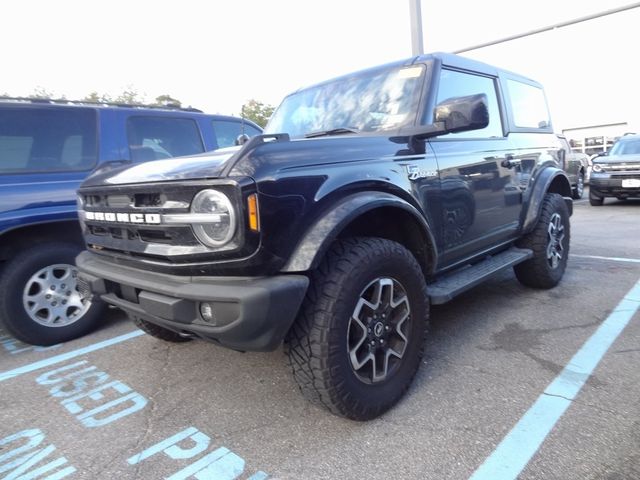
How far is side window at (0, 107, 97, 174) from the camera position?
10.9ft

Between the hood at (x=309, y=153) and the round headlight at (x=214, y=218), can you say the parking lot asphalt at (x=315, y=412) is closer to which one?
the round headlight at (x=214, y=218)

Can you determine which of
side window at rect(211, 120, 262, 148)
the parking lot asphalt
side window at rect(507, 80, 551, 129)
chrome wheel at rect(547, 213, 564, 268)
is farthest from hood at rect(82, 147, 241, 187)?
chrome wheel at rect(547, 213, 564, 268)

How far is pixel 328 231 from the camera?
6.61 ft

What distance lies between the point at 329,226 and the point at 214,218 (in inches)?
20.3

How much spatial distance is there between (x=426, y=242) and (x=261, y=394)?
1.32 m

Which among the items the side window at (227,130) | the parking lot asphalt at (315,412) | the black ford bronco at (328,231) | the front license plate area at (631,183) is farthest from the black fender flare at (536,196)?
the front license plate area at (631,183)

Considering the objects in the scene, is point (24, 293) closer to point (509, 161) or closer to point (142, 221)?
point (142, 221)

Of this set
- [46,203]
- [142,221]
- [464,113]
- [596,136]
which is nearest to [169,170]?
[142,221]

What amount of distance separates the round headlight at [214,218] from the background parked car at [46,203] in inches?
53.9

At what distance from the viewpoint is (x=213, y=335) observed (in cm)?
189

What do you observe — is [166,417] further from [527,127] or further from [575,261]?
[575,261]

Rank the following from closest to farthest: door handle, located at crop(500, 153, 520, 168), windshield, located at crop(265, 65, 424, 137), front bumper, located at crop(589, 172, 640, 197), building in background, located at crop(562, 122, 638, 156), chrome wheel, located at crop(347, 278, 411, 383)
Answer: chrome wheel, located at crop(347, 278, 411, 383)
windshield, located at crop(265, 65, 424, 137)
door handle, located at crop(500, 153, 520, 168)
front bumper, located at crop(589, 172, 640, 197)
building in background, located at crop(562, 122, 638, 156)

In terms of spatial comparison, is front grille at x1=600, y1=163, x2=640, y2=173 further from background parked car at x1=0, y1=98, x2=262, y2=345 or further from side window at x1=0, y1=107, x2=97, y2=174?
side window at x1=0, y1=107, x2=97, y2=174

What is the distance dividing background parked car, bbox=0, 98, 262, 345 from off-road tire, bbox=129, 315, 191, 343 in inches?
18.7
